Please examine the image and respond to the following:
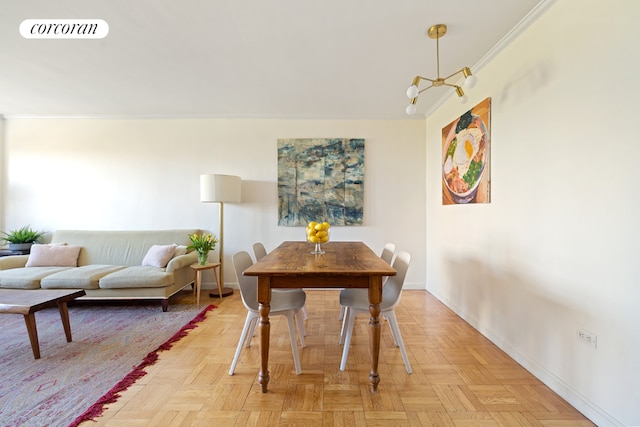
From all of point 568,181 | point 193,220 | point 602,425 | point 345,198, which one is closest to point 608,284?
point 568,181

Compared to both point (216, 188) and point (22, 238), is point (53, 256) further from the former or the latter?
point (216, 188)

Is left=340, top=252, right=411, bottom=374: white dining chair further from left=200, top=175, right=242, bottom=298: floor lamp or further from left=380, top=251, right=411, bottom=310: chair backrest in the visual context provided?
left=200, top=175, right=242, bottom=298: floor lamp

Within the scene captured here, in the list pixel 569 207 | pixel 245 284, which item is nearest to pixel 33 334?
pixel 245 284

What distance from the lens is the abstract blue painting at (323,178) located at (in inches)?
159

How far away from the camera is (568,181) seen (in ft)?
5.42

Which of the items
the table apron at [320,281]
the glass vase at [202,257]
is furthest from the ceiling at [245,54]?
the glass vase at [202,257]

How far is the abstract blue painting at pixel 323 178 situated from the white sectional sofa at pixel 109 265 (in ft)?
5.26

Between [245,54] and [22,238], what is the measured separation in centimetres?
415

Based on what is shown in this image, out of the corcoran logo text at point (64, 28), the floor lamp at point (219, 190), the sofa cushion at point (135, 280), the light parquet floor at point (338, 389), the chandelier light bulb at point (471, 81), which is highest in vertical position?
the corcoran logo text at point (64, 28)

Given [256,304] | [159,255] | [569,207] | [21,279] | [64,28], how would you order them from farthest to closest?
[159,255] → [21,279] → [64,28] → [256,304] → [569,207]

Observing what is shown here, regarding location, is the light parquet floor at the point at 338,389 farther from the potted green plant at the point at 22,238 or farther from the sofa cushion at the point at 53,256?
the potted green plant at the point at 22,238

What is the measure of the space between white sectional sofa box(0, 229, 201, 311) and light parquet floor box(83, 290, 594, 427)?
1026 millimetres

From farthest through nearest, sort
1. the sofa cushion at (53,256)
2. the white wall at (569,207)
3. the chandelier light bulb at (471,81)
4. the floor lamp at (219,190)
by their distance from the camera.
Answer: the floor lamp at (219,190)
the sofa cushion at (53,256)
the chandelier light bulb at (471,81)
the white wall at (569,207)

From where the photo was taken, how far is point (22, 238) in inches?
148
